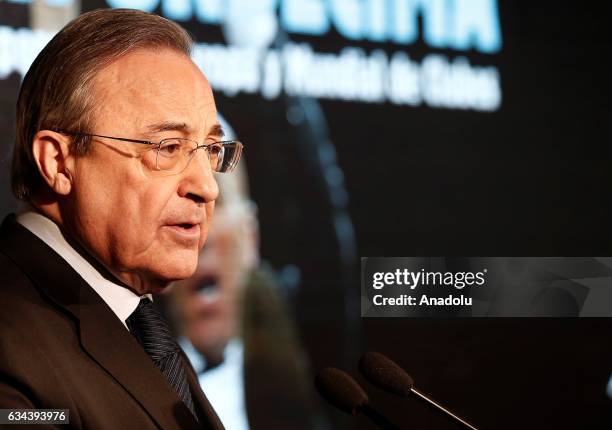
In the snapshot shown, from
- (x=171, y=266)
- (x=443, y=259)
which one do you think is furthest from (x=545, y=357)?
(x=171, y=266)

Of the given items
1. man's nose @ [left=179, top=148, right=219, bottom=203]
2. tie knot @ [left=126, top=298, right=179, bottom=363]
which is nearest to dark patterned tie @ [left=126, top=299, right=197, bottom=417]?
tie knot @ [left=126, top=298, right=179, bottom=363]

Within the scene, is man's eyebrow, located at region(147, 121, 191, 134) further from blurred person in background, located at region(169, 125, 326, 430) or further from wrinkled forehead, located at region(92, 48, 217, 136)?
blurred person in background, located at region(169, 125, 326, 430)

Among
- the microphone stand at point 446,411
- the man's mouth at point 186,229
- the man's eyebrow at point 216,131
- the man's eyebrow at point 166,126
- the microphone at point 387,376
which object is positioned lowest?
the microphone stand at point 446,411

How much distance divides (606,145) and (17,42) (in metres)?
2.88

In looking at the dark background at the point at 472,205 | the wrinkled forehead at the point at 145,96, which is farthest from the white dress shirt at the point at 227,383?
the wrinkled forehead at the point at 145,96

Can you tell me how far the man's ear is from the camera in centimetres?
160

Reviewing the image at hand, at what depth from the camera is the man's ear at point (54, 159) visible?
5.24ft

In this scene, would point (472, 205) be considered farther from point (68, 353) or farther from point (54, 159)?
point (68, 353)

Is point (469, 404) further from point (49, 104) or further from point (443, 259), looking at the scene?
point (49, 104)

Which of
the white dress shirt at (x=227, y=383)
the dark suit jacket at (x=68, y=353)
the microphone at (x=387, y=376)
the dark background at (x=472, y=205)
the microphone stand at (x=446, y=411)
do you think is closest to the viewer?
the dark suit jacket at (x=68, y=353)

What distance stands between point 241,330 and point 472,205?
131cm

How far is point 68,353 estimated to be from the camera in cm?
144

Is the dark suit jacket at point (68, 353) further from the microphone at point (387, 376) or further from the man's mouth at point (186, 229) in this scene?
the microphone at point (387, 376)

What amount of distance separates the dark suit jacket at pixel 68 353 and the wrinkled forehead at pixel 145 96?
30cm
